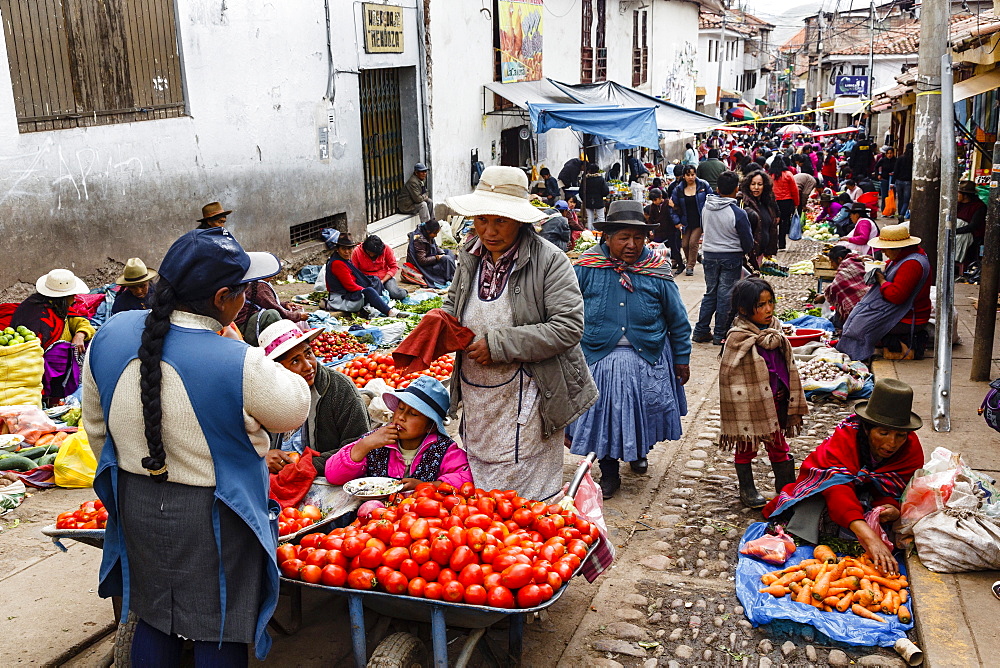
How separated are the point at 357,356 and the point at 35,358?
2.99 metres

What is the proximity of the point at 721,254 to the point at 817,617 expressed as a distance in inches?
233

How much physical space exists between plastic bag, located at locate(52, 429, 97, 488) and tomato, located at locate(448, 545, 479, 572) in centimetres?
366

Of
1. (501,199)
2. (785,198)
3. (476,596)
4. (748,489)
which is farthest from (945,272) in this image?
(785,198)

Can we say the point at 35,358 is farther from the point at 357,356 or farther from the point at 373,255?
the point at 373,255

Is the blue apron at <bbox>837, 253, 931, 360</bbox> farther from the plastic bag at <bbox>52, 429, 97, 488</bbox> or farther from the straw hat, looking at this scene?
the plastic bag at <bbox>52, 429, 97, 488</bbox>

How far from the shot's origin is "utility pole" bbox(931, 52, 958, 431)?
627cm

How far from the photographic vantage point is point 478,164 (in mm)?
18625

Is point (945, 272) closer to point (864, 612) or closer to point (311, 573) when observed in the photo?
point (864, 612)

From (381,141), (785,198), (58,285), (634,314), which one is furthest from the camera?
(785,198)

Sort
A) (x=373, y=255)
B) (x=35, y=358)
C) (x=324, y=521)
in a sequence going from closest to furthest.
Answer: (x=324, y=521)
(x=35, y=358)
(x=373, y=255)

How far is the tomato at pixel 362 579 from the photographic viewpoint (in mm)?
3186

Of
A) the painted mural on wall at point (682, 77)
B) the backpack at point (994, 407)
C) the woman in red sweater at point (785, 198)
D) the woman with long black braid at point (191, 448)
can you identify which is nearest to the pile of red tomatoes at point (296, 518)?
the woman with long black braid at point (191, 448)

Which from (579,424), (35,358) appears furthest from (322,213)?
(579,424)

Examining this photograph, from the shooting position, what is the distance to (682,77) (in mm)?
37688
